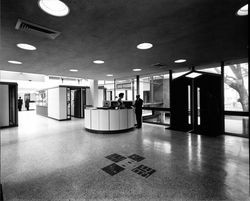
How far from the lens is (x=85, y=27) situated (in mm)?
2389

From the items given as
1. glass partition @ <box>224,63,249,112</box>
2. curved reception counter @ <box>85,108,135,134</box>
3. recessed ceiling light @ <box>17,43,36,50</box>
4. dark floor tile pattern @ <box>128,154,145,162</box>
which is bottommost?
dark floor tile pattern @ <box>128,154,145,162</box>

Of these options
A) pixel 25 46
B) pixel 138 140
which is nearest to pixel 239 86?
pixel 138 140

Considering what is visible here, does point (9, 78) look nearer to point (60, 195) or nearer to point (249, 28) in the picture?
point (60, 195)

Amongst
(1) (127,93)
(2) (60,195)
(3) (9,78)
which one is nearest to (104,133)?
(2) (60,195)

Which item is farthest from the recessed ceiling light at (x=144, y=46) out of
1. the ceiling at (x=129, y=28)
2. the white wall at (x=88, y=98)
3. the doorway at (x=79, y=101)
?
the doorway at (x=79, y=101)

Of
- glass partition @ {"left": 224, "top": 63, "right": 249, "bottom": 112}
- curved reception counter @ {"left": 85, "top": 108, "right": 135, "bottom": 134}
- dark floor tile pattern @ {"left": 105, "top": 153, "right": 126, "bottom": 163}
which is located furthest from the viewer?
curved reception counter @ {"left": 85, "top": 108, "right": 135, "bottom": 134}

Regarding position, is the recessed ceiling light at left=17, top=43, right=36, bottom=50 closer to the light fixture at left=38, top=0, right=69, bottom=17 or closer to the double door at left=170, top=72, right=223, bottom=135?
the light fixture at left=38, top=0, right=69, bottom=17

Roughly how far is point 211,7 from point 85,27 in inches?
79.9

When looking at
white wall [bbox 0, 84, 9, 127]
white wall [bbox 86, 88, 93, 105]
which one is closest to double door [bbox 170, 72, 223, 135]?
white wall [bbox 86, 88, 93, 105]

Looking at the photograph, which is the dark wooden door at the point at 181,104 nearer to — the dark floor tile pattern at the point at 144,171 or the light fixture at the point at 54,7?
the dark floor tile pattern at the point at 144,171

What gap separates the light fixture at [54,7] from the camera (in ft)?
5.82

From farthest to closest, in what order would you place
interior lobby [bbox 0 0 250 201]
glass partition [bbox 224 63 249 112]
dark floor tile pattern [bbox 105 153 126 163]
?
dark floor tile pattern [bbox 105 153 126 163] < interior lobby [bbox 0 0 250 201] < glass partition [bbox 224 63 249 112]

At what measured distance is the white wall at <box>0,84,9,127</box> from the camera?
19.8 feet

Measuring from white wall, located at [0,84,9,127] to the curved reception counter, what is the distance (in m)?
4.13
